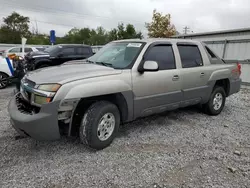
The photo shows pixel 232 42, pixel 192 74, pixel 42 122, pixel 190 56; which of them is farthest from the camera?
pixel 232 42

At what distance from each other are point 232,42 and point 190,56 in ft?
25.0

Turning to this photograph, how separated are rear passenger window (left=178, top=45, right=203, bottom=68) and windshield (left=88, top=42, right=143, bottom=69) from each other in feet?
3.42

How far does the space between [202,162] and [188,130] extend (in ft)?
3.73

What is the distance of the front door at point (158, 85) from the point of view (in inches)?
128

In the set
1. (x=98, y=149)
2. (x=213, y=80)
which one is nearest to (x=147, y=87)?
(x=98, y=149)

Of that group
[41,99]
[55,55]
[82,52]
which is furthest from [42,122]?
[82,52]

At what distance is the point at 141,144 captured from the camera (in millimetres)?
3262

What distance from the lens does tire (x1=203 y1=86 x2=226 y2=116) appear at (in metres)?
4.63

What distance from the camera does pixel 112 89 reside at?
9.52 feet

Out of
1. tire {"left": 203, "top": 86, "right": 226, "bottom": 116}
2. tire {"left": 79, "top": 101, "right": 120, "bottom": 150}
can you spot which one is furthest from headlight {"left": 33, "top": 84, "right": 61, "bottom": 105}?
tire {"left": 203, "top": 86, "right": 226, "bottom": 116}

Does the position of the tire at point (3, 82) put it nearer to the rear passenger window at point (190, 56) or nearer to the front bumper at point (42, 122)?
the front bumper at point (42, 122)

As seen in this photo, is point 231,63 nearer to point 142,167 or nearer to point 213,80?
point 213,80

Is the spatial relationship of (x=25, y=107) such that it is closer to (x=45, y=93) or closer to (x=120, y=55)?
(x=45, y=93)

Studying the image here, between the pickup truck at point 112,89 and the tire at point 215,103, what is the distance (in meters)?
0.11
